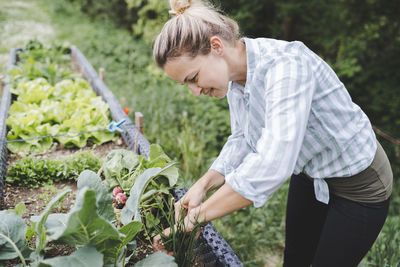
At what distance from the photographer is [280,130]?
1.04 meters

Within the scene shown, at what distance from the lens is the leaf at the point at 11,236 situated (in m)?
1.38

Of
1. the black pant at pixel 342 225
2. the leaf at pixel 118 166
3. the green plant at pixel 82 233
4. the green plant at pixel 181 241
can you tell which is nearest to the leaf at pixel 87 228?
the green plant at pixel 82 233

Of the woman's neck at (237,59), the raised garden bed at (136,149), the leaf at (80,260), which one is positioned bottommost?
the raised garden bed at (136,149)


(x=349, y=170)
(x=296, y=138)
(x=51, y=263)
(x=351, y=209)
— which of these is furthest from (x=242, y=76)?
(x=51, y=263)

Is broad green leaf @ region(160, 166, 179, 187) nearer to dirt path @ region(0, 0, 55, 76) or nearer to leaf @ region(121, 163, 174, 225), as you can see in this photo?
leaf @ region(121, 163, 174, 225)

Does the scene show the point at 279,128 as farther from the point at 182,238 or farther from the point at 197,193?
the point at 182,238

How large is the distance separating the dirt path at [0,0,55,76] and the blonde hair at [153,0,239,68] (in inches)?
251

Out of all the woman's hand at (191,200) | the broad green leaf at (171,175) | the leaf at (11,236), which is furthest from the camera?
the broad green leaf at (171,175)

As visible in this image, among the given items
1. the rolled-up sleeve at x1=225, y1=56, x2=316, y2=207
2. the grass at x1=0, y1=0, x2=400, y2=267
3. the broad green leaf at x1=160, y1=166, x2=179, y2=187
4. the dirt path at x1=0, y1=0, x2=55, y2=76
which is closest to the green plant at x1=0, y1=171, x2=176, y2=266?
the broad green leaf at x1=160, y1=166, x2=179, y2=187

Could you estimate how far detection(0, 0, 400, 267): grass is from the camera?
2938 millimetres

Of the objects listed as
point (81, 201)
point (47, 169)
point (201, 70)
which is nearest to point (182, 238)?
point (81, 201)

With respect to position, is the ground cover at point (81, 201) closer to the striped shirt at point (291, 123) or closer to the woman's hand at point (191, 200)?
the woman's hand at point (191, 200)

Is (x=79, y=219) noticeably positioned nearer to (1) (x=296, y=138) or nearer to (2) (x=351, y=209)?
(1) (x=296, y=138)

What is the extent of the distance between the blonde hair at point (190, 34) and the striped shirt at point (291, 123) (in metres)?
0.14
